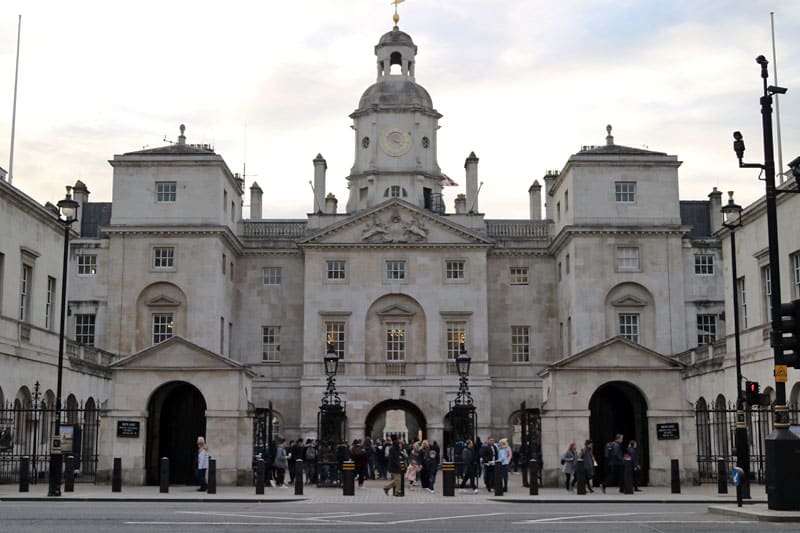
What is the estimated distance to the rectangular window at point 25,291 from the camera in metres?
40.1

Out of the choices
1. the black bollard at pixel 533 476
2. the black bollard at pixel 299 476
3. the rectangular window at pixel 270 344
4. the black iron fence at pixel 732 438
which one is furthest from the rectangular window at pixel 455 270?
the black bollard at pixel 299 476

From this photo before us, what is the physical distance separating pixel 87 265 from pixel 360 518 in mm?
42655

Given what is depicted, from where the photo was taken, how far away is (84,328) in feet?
194

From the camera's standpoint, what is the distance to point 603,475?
33.9 m

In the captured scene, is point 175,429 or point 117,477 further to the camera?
point 175,429

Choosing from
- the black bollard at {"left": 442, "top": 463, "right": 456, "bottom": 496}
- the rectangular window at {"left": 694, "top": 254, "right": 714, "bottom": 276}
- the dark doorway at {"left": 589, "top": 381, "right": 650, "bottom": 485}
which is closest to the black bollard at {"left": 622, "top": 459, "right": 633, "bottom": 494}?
the dark doorway at {"left": 589, "top": 381, "right": 650, "bottom": 485}

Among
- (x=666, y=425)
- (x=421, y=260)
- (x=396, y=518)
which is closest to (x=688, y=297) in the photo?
(x=421, y=260)

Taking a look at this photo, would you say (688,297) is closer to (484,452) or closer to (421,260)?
(421,260)

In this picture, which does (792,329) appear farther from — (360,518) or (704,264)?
(704,264)

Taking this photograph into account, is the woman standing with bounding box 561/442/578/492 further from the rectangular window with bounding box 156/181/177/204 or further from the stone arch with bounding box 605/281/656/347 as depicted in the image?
the rectangular window with bounding box 156/181/177/204

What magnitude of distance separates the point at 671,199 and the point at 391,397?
694 inches

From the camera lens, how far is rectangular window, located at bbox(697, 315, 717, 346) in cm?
5797

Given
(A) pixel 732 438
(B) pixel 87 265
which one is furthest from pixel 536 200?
(A) pixel 732 438

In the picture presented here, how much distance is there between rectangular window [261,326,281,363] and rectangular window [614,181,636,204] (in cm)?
1954
